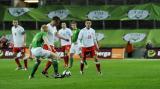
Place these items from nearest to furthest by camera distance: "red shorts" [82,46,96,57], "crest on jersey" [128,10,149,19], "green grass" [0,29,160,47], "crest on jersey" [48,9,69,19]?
1. "red shorts" [82,46,96,57]
2. "green grass" [0,29,160,47]
3. "crest on jersey" [128,10,149,19]
4. "crest on jersey" [48,9,69,19]

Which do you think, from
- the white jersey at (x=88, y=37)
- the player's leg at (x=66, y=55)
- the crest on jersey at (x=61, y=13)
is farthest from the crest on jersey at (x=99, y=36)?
the white jersey at (x=88, y=37)

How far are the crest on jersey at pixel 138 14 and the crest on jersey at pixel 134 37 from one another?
153cm

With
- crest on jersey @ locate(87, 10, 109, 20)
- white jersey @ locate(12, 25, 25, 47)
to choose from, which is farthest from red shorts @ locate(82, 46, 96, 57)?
crest on jersey @ locate(87, 10, 109, 20)

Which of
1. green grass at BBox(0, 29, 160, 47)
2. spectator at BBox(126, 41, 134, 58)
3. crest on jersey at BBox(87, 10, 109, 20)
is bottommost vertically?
spectator at BBox(126, 41, 134, 58)

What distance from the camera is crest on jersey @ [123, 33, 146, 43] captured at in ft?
162

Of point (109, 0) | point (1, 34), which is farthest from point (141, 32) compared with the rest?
point (1, 34)

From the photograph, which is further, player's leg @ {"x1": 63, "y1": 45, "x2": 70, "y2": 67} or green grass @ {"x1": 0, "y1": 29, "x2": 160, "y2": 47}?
green grass @ {"x1": 0, "y1": 29, "x2": 160, "y2": 47}

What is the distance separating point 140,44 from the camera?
49156 mm

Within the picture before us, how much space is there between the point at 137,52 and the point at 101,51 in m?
2.92

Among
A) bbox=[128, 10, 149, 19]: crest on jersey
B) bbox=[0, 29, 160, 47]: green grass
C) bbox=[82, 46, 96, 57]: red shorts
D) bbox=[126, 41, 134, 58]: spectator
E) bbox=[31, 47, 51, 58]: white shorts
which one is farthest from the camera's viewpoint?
bbox=[128, 10, 149, 19]: crest on jersey

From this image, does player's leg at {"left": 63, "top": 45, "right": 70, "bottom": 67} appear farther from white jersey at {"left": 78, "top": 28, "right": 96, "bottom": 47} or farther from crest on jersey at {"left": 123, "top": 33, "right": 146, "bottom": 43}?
crest on jersey at {"left": 123, "top": 33, "right": 146, "bottom": 43}

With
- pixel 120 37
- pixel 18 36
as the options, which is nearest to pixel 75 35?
pixel 18 36

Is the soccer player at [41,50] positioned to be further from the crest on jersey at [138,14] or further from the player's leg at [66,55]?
the crest on jersey at [138,14]

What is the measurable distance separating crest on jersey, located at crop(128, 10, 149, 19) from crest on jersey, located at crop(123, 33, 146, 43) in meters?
1.53
